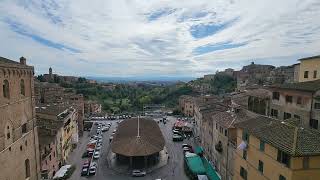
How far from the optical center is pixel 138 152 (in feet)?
139

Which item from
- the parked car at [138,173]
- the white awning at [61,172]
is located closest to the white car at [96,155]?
the white awning at [61,172]

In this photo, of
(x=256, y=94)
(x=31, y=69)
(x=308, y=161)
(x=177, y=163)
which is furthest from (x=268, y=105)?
(x=31, y=69)

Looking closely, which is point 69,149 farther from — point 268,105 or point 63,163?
point 268,105

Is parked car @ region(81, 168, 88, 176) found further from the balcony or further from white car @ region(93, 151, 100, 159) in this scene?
the balcony

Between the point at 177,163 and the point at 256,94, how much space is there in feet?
58.6

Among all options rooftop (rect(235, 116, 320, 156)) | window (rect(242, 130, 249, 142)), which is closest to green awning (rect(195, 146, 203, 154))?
window (rect(242, 130, 249, 142))

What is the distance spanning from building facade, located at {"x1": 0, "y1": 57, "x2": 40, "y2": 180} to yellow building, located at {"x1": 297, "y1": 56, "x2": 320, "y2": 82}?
105 feet

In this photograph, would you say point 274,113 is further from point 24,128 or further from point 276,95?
point 24,128

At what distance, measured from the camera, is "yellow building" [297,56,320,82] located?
32062 millimetres

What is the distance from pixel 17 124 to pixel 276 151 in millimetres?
23250

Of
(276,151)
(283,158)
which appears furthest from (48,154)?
(283,158)

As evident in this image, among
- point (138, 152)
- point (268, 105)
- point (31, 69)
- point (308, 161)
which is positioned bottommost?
point (138, 152)

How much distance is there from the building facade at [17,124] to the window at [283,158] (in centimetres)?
2218

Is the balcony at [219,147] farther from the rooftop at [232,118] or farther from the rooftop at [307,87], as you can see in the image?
the rooftop at [307,87]
